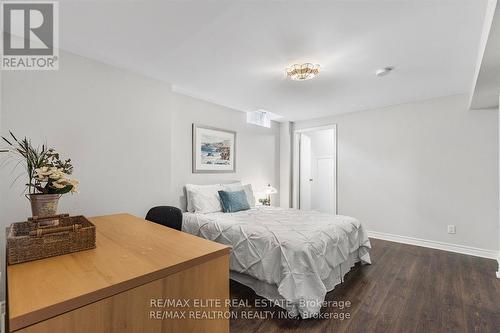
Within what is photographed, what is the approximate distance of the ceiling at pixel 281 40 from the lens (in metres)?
1.73

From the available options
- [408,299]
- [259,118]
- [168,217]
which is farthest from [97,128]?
[408,299]

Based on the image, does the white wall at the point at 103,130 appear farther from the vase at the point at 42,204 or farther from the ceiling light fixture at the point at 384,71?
the ceiling light fixture at the point at 384,71

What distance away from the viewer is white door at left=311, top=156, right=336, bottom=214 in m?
5.95

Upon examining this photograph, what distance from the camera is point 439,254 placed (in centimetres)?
340

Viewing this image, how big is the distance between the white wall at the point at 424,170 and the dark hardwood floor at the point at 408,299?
0.64 metres

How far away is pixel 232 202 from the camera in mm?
3523

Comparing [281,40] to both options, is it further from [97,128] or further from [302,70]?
[97,128]

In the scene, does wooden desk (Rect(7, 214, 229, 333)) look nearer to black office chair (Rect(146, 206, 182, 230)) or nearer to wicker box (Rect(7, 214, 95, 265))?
wicker box (Rect(7, 214, 95, 265))

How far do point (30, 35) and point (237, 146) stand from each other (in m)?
3.08

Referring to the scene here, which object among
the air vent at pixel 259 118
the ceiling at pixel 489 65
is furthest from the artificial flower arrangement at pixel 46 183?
the air vent at pixel 259 118

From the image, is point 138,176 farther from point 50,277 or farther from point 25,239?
point 50,277

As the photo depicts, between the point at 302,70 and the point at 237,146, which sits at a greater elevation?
the point at 302,70

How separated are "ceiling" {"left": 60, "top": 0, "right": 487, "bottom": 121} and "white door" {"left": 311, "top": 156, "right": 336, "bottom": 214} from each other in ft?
9.57

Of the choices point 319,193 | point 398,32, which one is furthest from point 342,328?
point 319,193
